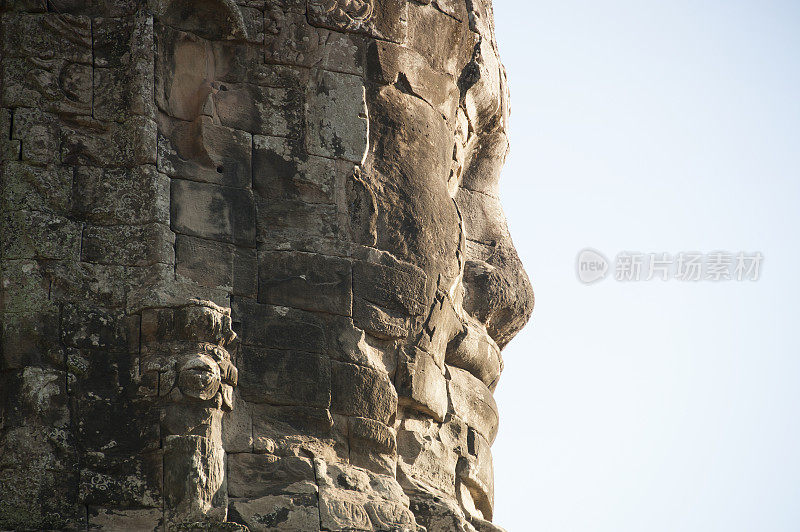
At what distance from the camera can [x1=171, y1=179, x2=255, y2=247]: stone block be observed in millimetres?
9961

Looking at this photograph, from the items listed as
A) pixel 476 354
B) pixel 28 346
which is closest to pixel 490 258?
pixel 476 354

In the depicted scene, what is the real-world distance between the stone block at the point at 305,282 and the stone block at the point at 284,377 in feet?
1.17

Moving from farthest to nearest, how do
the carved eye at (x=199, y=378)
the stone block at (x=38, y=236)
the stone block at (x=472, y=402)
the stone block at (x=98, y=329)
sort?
the stone block at (x=472, y=402), the stone block at (x=38, y=236), the stone block at (x=98, y=329), the carved eye at (x=199, y=378)

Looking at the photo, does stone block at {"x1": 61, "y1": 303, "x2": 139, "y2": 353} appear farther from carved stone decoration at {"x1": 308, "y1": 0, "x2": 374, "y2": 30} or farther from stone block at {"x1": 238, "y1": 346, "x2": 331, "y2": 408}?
carved stone decoration at {"x1": 308, "y1": 0, "x2": 374, "y2": 30}

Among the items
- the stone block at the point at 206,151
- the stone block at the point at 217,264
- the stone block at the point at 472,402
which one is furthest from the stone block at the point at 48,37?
the stone block at the point at 472,402

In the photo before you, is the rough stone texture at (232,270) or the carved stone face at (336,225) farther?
the carved stone face at (336,225)

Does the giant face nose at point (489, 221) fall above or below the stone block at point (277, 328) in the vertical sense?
above

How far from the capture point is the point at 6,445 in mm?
9250

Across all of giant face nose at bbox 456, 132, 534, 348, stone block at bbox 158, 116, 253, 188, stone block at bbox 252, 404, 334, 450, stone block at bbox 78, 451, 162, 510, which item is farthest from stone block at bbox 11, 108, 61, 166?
giant face nose at bbox 456, 132, 534, 348

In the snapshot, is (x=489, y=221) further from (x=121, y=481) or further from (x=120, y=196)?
(x=121, y=481)

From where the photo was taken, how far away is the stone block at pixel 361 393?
32.6 feet

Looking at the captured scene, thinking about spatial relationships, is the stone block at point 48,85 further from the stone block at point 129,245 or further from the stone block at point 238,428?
the stone block at point 238,428

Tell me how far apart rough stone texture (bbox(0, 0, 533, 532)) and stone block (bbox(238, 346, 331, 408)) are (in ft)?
0.05

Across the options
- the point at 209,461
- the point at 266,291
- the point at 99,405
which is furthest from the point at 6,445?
the point at 266,291
